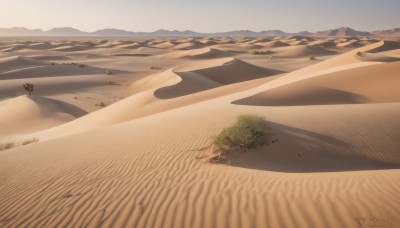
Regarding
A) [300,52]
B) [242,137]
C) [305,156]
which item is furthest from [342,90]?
[300,52]

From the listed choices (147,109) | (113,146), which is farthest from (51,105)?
(113,146)

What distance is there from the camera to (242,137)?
268 inches

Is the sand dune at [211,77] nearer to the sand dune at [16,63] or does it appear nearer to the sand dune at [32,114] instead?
the sand dune at [32,114]

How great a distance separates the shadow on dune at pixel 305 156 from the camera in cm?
656

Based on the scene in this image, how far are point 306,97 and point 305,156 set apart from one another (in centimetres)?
642

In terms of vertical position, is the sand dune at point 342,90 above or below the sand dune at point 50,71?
above

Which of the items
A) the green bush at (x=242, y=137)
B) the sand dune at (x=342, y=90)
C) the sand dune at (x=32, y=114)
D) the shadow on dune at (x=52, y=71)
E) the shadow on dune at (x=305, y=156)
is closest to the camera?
the shadow on dune at (x=305, y=156)

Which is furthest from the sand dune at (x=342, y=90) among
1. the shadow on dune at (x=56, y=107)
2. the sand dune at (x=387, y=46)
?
the sand dune at (x=387, y=46)

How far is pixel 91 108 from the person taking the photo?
20.7m

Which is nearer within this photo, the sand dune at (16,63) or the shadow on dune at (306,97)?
the shadow on dune at (306,97)

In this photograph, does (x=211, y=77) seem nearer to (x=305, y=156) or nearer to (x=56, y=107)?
(x=56, y=107)

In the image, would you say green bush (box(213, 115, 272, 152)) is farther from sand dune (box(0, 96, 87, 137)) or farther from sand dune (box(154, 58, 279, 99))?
sand dune (box(0, 96, 87, 137))

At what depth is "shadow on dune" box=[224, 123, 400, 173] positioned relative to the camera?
6559 millimetres

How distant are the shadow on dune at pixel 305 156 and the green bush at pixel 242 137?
157mm
